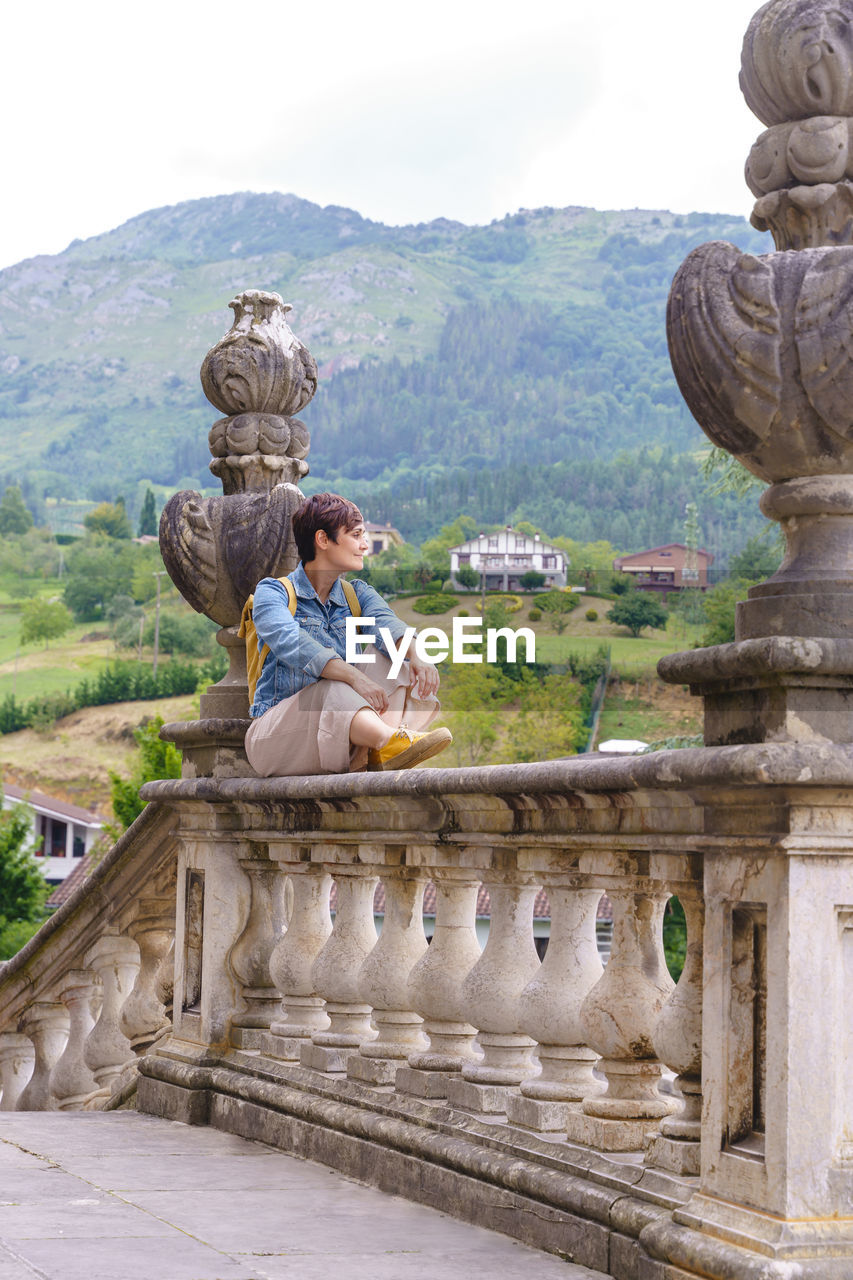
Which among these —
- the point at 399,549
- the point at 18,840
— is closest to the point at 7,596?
the point at 399,549

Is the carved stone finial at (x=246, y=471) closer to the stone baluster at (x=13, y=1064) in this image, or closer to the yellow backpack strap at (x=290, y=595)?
the yellow backpack strap at (x=290, y=595)

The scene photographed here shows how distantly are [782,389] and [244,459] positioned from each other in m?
3.42

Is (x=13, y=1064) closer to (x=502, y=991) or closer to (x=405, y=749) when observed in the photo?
(x=405, y=749)

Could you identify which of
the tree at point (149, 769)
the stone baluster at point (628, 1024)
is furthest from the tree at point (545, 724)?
the stone baluster at point (628, 1024)

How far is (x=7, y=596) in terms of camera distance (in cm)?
15738

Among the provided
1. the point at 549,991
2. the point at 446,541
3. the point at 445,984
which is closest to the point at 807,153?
the point at 549,991

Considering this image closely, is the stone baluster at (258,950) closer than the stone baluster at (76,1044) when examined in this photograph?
Yes

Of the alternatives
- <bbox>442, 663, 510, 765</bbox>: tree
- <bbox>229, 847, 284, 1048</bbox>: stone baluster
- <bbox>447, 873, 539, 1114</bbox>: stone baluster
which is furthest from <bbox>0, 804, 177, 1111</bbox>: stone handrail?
<bbox>442, 663, 510, 765</bbox>: tree

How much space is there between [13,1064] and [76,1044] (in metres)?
0.57

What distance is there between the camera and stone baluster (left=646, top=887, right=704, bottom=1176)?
315cm

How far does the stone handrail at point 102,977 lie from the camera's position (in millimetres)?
6480

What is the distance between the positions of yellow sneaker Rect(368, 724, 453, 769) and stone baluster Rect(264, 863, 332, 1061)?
0.40 m

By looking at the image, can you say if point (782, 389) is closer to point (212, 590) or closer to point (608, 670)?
point (212, 590)

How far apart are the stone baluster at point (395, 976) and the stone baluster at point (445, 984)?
0.64 feet
